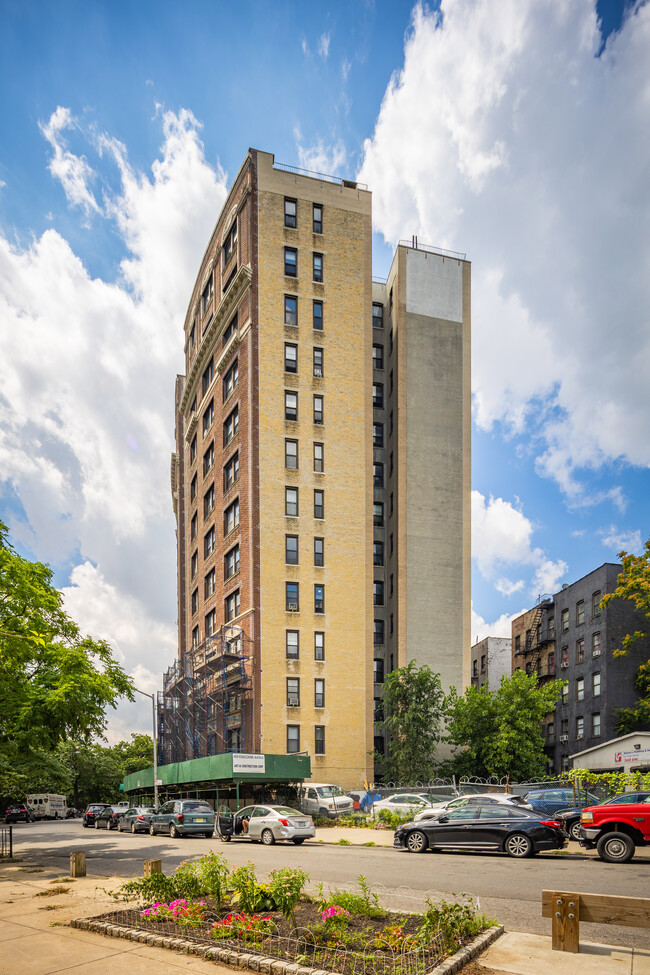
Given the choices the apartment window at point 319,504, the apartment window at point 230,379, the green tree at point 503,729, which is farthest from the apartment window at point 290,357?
the green tree at point 503,729

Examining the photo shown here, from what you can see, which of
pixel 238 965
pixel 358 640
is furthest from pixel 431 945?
pixel 358 640

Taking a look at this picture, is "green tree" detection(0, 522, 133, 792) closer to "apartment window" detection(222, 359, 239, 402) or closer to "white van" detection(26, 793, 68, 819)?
"apartment window" detection(222, 359, 239, 402)

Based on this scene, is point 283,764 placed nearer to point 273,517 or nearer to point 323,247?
point 273,517

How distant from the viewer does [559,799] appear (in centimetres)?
2870

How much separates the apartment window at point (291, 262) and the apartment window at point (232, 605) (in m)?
23.5

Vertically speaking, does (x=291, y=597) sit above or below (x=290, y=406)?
below

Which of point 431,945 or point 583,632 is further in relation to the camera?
point 583,632

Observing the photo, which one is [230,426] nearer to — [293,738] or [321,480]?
[321,480]

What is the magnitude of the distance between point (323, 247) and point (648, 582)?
126ft

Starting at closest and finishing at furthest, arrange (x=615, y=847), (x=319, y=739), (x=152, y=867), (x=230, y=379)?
1. (x=152, y=867)
2. (x=615, y=847)
3. (x=319, y=739)
4. (x=230, y=379)

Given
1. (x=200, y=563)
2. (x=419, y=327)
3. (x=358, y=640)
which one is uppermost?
(x=419, y=327)

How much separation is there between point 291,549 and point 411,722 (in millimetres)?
13708

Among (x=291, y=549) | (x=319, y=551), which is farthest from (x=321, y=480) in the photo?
(x=291, y=549)

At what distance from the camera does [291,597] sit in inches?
2093
